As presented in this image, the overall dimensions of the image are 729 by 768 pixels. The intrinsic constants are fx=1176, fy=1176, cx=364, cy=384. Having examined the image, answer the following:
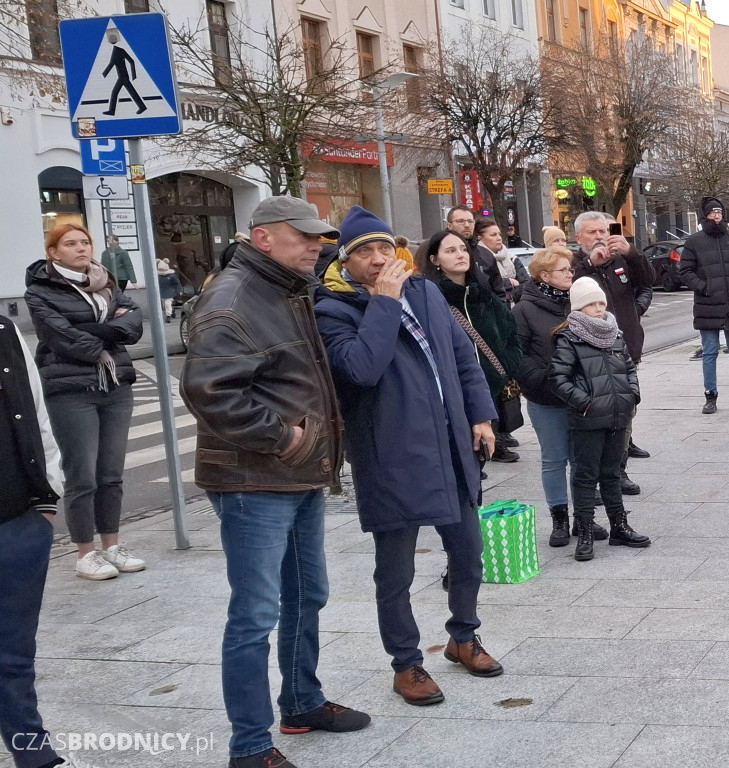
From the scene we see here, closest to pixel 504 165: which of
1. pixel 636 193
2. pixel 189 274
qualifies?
pixel 189 274

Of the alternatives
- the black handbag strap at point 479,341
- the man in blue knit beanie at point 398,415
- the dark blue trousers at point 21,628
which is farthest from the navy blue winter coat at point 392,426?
the black handbag strap at point 479,341

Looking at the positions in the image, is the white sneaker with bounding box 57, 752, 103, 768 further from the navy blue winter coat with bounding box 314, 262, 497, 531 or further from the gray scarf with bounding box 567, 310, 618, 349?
the gray scarf with bounding box 567, 310, 618, 349

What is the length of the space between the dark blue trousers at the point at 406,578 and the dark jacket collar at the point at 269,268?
3.48 ft

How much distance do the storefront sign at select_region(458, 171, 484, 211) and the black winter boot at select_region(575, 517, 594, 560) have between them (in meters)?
30.4

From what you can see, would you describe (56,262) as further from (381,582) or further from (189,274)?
(189,274)

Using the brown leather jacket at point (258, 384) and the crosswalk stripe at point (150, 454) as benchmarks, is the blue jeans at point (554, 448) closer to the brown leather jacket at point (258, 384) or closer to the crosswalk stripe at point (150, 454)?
the brown leather jacket at point (258, 384)

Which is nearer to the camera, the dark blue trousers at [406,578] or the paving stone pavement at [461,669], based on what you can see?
the paving stone pavement at [461,669]

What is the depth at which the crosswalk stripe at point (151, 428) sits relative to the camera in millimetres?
12430

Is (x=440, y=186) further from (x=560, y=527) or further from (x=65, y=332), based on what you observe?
(x=65, y=332)

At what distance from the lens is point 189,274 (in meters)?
30.0

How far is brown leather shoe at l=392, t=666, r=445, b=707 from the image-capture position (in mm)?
4320

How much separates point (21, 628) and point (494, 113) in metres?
29.4

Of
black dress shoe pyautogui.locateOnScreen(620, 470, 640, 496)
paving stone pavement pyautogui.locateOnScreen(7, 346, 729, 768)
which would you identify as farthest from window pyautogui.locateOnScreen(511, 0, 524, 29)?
paving stone pavement pyautogui.locateOnScreen(7, 346, 729, 768)

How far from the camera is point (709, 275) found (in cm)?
1110
